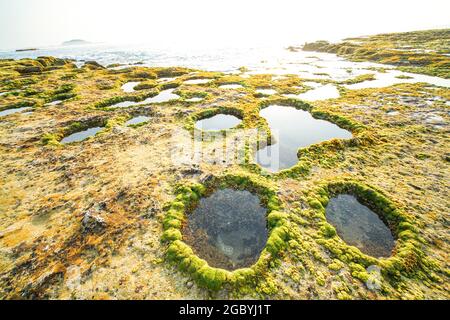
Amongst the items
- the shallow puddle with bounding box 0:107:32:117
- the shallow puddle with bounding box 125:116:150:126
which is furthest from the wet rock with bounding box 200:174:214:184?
the shallow puddle with bounding box 0:107:32:117

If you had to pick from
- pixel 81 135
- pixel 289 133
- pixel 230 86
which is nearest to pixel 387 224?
pixel 289 133

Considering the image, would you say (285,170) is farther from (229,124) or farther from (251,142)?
(229,124)

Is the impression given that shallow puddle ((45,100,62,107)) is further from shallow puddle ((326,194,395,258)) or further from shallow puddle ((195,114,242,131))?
shallow puddle ((326,194,395,258))

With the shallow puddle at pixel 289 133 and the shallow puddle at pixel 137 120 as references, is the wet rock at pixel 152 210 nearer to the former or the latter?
the shallow puddle at pixel 289 133

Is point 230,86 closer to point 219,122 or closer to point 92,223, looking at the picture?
point 219,122

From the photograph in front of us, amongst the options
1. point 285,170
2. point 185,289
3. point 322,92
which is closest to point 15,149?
point 185,289

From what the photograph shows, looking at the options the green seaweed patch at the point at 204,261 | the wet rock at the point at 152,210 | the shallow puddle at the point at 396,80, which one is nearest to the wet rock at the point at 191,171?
the green seaweed patch at the point at 204,261
